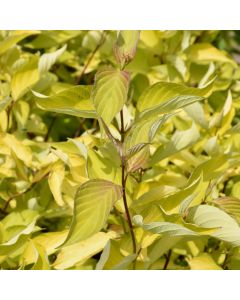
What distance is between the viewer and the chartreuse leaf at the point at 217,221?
0.93m

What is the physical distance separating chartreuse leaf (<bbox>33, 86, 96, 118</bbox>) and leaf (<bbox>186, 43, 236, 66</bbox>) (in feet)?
2.56

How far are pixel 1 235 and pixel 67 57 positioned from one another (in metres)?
0.72

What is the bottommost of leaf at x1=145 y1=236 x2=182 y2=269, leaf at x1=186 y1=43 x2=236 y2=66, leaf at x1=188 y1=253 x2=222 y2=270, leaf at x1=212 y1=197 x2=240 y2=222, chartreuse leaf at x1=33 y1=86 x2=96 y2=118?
leaf at x1=188 y1=253 x2=222 y2=270

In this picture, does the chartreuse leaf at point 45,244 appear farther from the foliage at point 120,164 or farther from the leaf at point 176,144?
the leaf at point 176,144

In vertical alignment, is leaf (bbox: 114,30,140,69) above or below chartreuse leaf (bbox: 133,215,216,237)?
above

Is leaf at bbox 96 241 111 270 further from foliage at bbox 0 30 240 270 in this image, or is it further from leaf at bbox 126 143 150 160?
leaf at bbox 126 143 150 160

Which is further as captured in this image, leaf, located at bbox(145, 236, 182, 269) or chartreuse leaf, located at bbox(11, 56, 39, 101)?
chartreuse leaf, located at bbox(11, 56, 39, 101)

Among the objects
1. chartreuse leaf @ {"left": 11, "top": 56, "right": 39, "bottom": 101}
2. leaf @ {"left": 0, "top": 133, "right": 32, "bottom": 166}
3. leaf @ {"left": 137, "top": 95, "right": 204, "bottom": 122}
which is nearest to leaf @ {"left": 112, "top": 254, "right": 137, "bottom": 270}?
leaf @ {"left": 137, "top": 95, "right": 204, "bottom": 122}

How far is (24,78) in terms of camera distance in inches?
54.2

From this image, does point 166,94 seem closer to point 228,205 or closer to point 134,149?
point 134,149

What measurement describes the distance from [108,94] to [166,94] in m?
0.11

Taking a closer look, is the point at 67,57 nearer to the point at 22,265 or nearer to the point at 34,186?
the point at 34,186

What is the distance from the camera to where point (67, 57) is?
171 centimetres

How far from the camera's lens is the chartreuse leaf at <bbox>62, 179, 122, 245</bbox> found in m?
0.85
